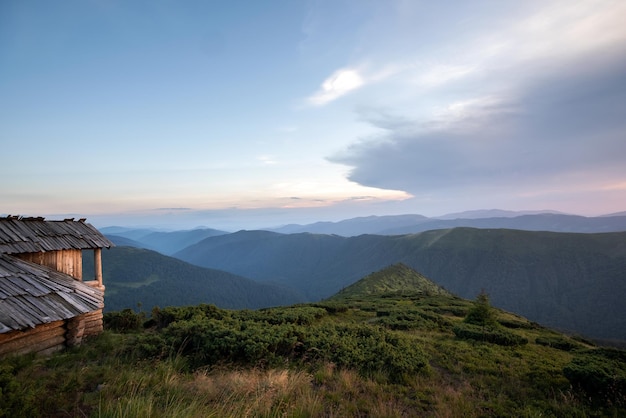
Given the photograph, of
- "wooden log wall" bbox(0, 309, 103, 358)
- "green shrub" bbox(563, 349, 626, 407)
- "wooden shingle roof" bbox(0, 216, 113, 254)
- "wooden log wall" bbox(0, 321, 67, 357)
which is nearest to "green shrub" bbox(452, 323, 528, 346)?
"green shrub" bbox(563, 349, 626, 407)

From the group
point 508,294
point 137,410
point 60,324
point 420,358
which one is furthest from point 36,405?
point 508,294

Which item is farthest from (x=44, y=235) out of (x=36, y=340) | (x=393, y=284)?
(x=393, y=284)

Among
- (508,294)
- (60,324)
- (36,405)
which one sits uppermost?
(36,405)

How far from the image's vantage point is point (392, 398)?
7168 millimetres

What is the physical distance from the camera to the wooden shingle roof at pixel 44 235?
1176 cm

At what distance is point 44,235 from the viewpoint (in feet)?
42.8

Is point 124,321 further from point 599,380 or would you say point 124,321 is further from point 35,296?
point 599,380

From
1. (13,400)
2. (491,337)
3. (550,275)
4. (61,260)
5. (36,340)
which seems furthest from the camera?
(550,275)

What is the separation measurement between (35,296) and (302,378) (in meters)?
9.64

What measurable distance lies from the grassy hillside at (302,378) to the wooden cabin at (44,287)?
2.99 feet

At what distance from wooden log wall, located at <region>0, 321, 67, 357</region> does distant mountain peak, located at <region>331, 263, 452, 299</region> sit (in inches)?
1878

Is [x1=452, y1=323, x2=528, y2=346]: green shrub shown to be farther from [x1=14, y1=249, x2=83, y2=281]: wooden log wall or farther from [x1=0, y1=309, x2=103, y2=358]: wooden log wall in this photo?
[x1=14, y1=249, x2=83, y2=281]: wooden log wall

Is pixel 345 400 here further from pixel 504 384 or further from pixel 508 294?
pixel 508 294

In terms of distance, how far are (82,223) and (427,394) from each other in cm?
1771
